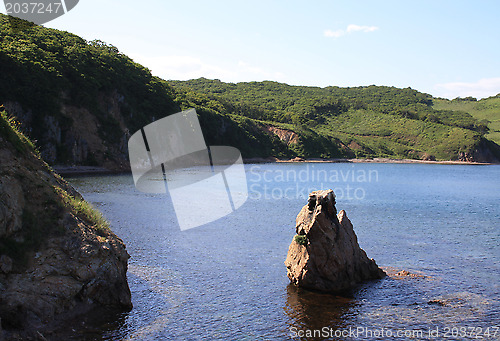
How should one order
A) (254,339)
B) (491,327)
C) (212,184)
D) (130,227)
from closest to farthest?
(254,339) → (491,327) → (130,227) → (212,184)

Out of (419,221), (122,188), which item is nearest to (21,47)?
(122,188)

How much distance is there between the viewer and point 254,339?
1584 centimetres

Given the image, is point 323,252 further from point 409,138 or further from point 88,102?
point 409,138

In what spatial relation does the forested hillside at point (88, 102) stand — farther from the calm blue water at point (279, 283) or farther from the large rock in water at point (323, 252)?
the large rock in water at point (323, 252)

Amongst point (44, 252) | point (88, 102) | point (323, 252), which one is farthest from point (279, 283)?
point (88, 102)

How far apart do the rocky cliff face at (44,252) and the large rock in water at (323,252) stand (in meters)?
8.14

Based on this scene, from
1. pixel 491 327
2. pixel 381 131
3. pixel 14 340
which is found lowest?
pixel 491 327

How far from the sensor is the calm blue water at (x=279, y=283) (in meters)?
16.7

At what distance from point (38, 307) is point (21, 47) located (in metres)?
78.0

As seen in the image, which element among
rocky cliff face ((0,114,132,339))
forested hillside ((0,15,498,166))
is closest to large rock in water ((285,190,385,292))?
rocky cliff face ((0,114,132,339))

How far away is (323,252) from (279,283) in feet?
9.08

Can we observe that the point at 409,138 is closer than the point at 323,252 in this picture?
No

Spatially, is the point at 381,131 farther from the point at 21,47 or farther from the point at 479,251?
the point at 479,251

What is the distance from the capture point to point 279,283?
21.8m
